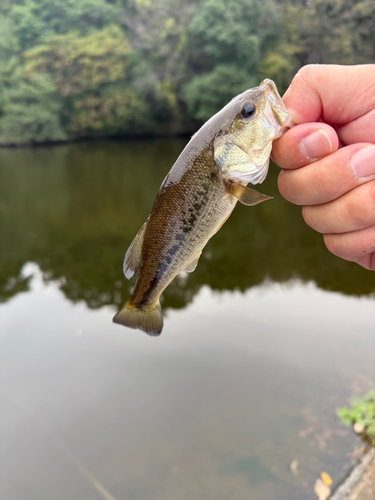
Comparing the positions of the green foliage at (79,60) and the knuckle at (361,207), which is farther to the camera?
the green foliage at (79,60)

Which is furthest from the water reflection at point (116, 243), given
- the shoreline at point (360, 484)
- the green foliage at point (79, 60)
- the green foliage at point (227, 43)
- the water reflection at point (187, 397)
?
the green foliage at point (79, 60)

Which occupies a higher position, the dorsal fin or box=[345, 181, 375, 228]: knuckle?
box=[345, 181, 375, 228]: knuckle

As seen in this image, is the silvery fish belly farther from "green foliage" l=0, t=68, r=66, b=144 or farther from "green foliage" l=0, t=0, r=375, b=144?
"green foliage" l=0, t=68, r=66, b=144

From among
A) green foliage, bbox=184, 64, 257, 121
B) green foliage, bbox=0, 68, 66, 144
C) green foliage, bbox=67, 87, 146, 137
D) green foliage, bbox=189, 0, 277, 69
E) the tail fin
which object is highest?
green foliage, bbox=189, 0, 277, 69

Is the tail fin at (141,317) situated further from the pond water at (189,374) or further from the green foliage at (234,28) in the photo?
the green foliage at (234,28)

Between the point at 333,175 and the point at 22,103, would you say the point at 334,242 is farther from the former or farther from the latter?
the point at 22,103

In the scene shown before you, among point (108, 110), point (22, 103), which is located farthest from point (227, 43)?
point (22, 103)

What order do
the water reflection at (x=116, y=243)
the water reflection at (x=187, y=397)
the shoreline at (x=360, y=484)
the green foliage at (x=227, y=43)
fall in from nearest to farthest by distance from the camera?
the shoreline at (x=360, y=484) < the water reflection at (x=187, y=397) < the water reflection at (x=116, y=243) < the green foliage at (x=227, y=43)

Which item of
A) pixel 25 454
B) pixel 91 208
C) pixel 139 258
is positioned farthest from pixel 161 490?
pixel 91 208

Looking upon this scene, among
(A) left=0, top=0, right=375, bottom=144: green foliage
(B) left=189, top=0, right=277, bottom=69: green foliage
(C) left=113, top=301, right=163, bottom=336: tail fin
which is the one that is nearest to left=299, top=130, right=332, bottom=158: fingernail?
(C) left=113, top=301, right=163, bottom=336: tail fin
